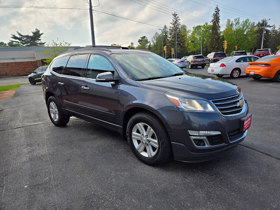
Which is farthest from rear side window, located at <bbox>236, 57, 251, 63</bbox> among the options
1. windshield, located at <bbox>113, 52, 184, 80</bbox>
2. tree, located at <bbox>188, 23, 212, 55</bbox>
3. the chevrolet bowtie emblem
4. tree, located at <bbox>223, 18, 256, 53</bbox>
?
tree, located at <bbox>188, 23, 212, 55</bbox>

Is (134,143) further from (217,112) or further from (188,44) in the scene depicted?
(188,44)

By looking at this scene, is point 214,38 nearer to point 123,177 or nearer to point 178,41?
point 178,41

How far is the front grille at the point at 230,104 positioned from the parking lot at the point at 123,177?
804mm

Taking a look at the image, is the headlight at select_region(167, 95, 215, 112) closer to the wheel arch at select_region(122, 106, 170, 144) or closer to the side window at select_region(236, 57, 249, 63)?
the wheel arch at select_region(122, 106, 170, 144)

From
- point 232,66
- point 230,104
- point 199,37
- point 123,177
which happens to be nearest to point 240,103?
point 230,104

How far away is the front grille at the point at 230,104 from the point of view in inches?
101

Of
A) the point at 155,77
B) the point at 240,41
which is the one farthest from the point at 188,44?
the point at 155,77

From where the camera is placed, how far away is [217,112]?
97.8 inches

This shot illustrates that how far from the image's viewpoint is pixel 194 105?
2.50 metres

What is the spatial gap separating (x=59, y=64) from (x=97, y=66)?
1.62 metres

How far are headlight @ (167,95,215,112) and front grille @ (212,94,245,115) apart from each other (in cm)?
13

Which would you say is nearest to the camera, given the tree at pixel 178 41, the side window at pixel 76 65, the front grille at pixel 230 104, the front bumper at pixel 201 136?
the front bumper at pixel 201 136

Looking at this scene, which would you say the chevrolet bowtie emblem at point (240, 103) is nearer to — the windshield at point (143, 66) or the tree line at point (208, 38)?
the windshield at point (143, 66)

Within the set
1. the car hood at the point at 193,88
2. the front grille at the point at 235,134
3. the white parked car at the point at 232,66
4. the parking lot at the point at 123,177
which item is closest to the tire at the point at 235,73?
the white parked car at the point at 232,66
